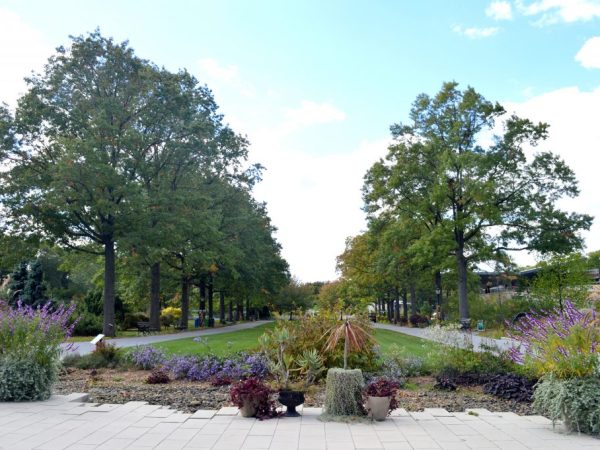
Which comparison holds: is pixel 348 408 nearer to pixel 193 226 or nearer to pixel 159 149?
pixel 193 226

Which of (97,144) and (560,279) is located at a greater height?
(97,144)

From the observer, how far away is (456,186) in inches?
1139

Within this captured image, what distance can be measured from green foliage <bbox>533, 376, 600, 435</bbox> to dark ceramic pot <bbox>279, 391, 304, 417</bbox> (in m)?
3.23

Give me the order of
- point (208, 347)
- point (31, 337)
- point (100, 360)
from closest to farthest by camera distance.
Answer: point (31, 337), point (100, 360), point (208, 347)

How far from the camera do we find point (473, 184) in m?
27.4

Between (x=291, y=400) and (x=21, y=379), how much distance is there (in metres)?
4.37

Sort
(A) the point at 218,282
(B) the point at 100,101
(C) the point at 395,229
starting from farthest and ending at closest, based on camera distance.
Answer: (A) the point at 218,282
(C) the point at 395,229
(B) the point at 100,101

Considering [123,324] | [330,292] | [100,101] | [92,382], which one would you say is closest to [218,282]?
[123,324]

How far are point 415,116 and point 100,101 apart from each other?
1852 cm

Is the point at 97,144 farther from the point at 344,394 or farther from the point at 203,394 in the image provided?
the point at 344,394

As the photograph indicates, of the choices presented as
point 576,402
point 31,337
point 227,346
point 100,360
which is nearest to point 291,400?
point 576,402

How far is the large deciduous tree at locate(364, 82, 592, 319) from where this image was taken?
92.0 feet

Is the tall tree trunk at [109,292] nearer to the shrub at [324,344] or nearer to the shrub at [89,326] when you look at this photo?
the shrub at [89,326]

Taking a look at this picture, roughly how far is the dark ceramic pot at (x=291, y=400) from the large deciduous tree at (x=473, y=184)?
854 inches
